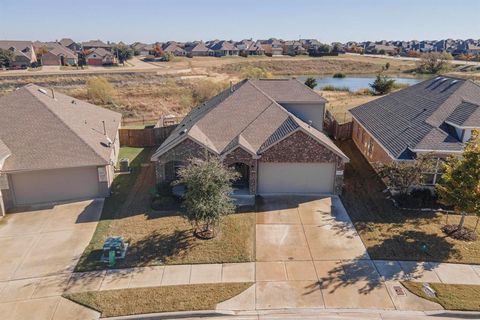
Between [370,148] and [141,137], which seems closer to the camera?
[370,148]

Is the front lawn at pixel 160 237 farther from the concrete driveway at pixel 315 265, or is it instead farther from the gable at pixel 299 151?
the gable at pixel 299 151

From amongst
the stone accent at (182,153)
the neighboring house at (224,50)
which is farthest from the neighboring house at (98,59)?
the stone accent at (182,153)

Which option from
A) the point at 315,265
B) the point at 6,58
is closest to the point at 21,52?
the point at 6,58

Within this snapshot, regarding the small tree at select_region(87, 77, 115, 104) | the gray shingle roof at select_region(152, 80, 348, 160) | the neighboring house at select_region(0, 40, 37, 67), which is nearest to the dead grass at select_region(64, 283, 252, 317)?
the gray shingle roof at select_region(152, 80, 348, 160)

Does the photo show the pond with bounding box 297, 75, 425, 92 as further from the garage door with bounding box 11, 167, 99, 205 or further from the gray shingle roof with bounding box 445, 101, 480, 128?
the garage door with bounding box 11, 167, 99, 205

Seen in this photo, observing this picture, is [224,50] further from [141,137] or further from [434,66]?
[141,137]

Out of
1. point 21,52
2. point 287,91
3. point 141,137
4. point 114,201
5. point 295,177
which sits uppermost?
point 21,52

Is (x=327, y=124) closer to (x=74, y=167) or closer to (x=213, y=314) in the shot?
(x=74, y=167)

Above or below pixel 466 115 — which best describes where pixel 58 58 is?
above
